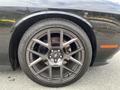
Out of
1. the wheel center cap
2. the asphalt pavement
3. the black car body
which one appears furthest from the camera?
the asphalt pavement

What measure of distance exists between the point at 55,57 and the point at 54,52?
0.07 meters

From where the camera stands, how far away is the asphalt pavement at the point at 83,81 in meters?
2.81

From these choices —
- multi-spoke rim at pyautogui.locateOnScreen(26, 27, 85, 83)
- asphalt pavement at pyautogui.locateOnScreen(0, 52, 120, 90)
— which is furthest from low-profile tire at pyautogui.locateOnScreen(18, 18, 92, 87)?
asphalt pavement at pyautogui.locateOnScreen(0, 52, 120, 90)

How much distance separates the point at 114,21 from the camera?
2.63 meters

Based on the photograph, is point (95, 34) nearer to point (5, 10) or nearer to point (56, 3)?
point (56, 3)

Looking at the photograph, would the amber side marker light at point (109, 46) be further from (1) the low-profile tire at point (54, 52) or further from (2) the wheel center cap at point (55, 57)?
(2) the wheel center cap at point (55, 57)

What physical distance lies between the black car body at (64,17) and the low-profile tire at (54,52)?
91 millimetres

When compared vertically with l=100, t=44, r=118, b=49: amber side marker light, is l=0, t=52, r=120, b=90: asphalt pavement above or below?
below

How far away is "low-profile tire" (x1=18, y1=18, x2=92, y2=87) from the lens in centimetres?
252

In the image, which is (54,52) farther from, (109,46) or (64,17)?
(109,46)

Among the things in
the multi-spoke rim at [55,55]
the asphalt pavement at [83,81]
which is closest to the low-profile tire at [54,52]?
the multi-spoke rim at [55,55]

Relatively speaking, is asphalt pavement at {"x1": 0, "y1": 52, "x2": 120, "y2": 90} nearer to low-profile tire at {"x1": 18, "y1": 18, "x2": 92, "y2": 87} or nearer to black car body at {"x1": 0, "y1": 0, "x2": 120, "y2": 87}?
low-profile tire at {"x1": 18, "y1": 18, "x2": 92, "y2": 87}

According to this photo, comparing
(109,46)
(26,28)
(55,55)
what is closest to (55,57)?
(55,55)

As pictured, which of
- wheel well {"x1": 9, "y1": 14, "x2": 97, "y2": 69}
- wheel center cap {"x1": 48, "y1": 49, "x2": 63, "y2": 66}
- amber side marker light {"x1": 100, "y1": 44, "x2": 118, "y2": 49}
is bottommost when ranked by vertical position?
wheel center cap {"x1": 48, "y1": 49, "x2": 63, "y2": 66}
